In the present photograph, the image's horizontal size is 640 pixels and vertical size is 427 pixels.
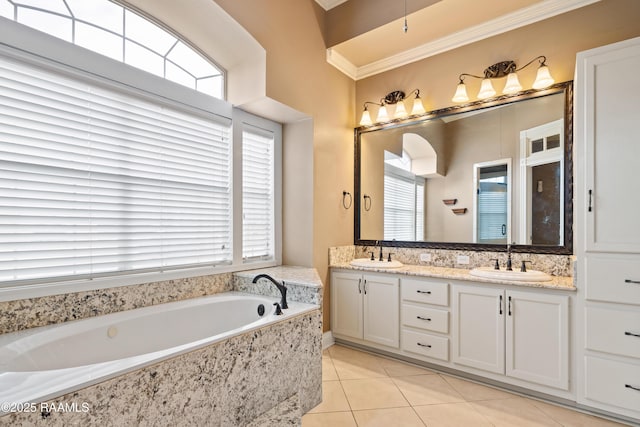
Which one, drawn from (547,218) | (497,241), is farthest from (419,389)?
(547,218)

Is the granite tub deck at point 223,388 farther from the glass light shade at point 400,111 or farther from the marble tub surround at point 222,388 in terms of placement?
the glass light shade at point 400,111

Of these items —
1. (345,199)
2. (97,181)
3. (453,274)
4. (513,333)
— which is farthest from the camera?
(345,199)

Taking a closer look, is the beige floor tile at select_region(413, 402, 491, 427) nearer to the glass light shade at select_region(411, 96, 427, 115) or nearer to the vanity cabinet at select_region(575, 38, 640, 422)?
the vanity cabinet at select_region(575, 38, 640, 422)

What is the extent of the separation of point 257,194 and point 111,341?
1.63 metres

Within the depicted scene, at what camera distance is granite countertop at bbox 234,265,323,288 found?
7.45 ft

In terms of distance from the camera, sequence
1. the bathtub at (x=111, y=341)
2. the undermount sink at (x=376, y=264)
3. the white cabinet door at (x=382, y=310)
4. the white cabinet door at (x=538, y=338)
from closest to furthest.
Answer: the bathtub at (x=111, y=341) → the white cabinet door at (x=538, y=338) → the white cabinet door at (x=382, y=310) → the undermount sink at (x=376, y=264)

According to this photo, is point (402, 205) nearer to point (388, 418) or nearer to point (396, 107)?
point (396, 107)

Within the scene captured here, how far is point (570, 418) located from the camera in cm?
202

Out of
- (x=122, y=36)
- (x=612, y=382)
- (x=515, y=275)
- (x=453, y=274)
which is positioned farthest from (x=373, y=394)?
(x=122, y=36)

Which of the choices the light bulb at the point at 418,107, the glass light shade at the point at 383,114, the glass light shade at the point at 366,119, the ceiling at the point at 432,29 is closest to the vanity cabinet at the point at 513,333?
the light bulb at the point at 418,107

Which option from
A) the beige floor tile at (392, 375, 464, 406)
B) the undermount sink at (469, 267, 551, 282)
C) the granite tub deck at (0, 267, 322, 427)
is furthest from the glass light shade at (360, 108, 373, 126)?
the beige floor tile at (392, 375, 464, 406)

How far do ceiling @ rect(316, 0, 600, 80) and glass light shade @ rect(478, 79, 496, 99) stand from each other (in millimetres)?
455

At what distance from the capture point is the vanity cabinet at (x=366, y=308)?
2.87 m

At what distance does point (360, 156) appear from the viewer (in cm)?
365
